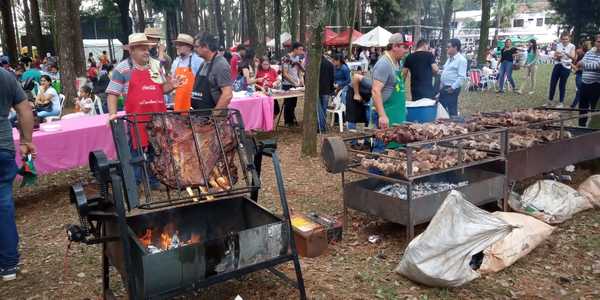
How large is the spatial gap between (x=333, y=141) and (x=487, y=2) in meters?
20.1

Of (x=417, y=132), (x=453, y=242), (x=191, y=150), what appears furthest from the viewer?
(x=417, y=132)

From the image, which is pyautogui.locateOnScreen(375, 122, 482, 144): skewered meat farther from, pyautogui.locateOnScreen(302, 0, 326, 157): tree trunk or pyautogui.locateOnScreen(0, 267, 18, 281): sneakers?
pyautogui.locateOnScreen(0, 267, 18, 281): sneakers

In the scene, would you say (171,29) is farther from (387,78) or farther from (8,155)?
(8,155)

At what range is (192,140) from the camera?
3.46 meters

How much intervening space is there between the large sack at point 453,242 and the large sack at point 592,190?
247 centimetres

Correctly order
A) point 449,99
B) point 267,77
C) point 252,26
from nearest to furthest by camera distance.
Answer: point 449,99, point 267,77, point 252,26

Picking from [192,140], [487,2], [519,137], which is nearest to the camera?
[192,140]

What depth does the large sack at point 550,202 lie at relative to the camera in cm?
503

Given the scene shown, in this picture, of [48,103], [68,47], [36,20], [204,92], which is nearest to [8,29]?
[36,20]

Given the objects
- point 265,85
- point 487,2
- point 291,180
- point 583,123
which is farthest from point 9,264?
point 487,2

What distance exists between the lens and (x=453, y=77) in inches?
359

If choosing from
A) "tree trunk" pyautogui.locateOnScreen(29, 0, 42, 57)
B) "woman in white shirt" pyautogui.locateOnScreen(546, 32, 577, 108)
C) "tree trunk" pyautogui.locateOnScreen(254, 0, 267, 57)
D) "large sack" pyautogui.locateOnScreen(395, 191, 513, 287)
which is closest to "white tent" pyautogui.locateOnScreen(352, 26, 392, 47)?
"tree trunk" pyautogui.locateOnScreen(254, 0, 267, 57)

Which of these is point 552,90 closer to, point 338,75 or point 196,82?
point 338,75

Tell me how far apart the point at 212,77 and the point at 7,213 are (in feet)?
8.63
